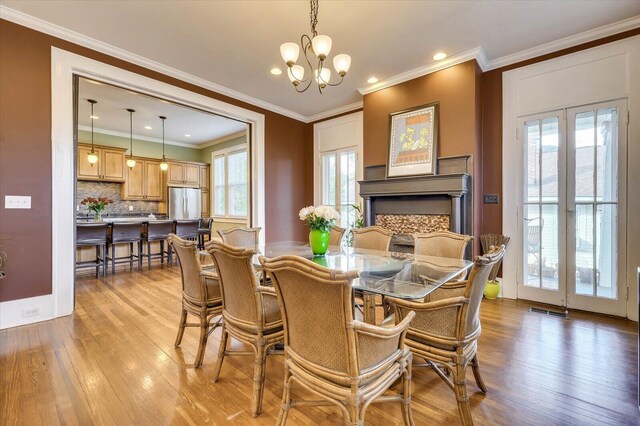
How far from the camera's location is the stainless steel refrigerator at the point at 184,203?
760cm

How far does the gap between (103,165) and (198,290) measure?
6298 mm

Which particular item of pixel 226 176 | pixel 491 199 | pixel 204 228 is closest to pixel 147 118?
pixel 226 176

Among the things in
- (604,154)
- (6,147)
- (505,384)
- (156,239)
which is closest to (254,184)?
(156,239)

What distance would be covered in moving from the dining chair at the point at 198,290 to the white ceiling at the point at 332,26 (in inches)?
89.3

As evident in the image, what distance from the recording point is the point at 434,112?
3.74 m

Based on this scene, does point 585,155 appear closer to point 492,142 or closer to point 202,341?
point 492,142

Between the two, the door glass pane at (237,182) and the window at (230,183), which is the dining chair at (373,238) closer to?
the window at (230,183)

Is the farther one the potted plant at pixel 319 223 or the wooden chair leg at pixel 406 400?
the potted plant at pixel 319 223

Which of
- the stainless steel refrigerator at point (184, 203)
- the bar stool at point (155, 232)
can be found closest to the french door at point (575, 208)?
the bar stool at point (155, 232)

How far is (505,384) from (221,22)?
12.8 ft

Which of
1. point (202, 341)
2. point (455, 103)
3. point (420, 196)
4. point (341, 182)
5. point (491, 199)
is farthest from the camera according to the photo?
point (341, 182)

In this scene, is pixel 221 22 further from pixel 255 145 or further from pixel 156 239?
pixel 156 239

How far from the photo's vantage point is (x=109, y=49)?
330 centimetres

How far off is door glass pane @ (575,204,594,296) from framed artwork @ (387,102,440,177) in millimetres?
1641
